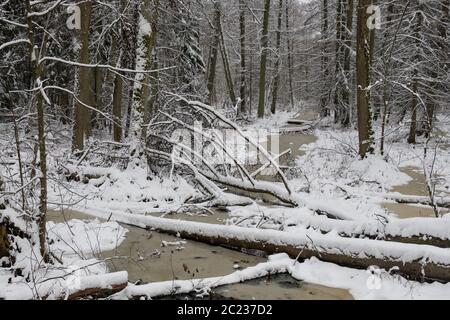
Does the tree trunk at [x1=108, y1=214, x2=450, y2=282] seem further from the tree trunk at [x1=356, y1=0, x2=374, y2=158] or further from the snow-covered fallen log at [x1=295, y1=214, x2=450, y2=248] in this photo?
the tree trunk at [x1=356, y1=0, x2=374, y2=158]

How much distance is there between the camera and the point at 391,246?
5.77 meters

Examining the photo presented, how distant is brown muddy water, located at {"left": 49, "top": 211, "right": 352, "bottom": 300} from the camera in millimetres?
5516

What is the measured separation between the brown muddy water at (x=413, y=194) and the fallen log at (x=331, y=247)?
3234 millimetres

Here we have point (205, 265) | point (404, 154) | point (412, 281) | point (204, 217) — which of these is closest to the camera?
point (412, 281)

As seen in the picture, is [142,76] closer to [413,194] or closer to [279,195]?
[279,195]

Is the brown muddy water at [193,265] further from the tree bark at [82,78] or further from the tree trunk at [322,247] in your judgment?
the tree bark at [82,78]

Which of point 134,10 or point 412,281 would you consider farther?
point 134,10

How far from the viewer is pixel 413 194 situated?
11.7 m

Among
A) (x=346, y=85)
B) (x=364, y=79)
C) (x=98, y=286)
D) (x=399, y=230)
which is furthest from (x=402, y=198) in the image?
(x=346, y=85)

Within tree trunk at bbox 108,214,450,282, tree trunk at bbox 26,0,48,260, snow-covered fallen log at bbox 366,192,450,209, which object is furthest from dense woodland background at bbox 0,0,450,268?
snow-covered fallen log at bbox 366,192,450,209

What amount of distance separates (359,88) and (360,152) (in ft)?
6.69
